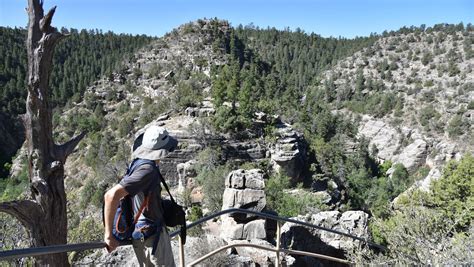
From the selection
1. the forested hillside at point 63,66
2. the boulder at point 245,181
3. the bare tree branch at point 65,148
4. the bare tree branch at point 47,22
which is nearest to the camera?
the bare tree branch at point 47,22

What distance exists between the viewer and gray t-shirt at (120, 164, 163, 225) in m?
2.37

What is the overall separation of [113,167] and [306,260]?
35003 millimetres

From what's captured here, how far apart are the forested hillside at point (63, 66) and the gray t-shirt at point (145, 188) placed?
74120mm

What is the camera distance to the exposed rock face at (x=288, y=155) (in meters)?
32.1

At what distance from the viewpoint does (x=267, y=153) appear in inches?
1335

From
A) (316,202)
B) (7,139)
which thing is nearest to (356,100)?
(316,202)

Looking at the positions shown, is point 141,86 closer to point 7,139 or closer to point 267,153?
point 7,139

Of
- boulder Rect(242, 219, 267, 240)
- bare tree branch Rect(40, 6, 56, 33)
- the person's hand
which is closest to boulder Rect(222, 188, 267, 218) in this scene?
boulder Rect(242, 219, 267, 240)

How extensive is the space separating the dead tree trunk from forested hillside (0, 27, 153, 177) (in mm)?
70417

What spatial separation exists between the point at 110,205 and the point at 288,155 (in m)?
30.1

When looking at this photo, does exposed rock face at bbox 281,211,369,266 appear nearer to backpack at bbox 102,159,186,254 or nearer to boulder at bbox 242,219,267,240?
boulder at bbox 242,219,267,240

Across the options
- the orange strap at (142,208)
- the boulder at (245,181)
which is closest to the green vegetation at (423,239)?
the orange strap at (142,208)

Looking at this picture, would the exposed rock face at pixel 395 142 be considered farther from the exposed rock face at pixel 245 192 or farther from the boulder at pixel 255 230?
the boulder at pixel 255 230

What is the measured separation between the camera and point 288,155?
1260 inches
